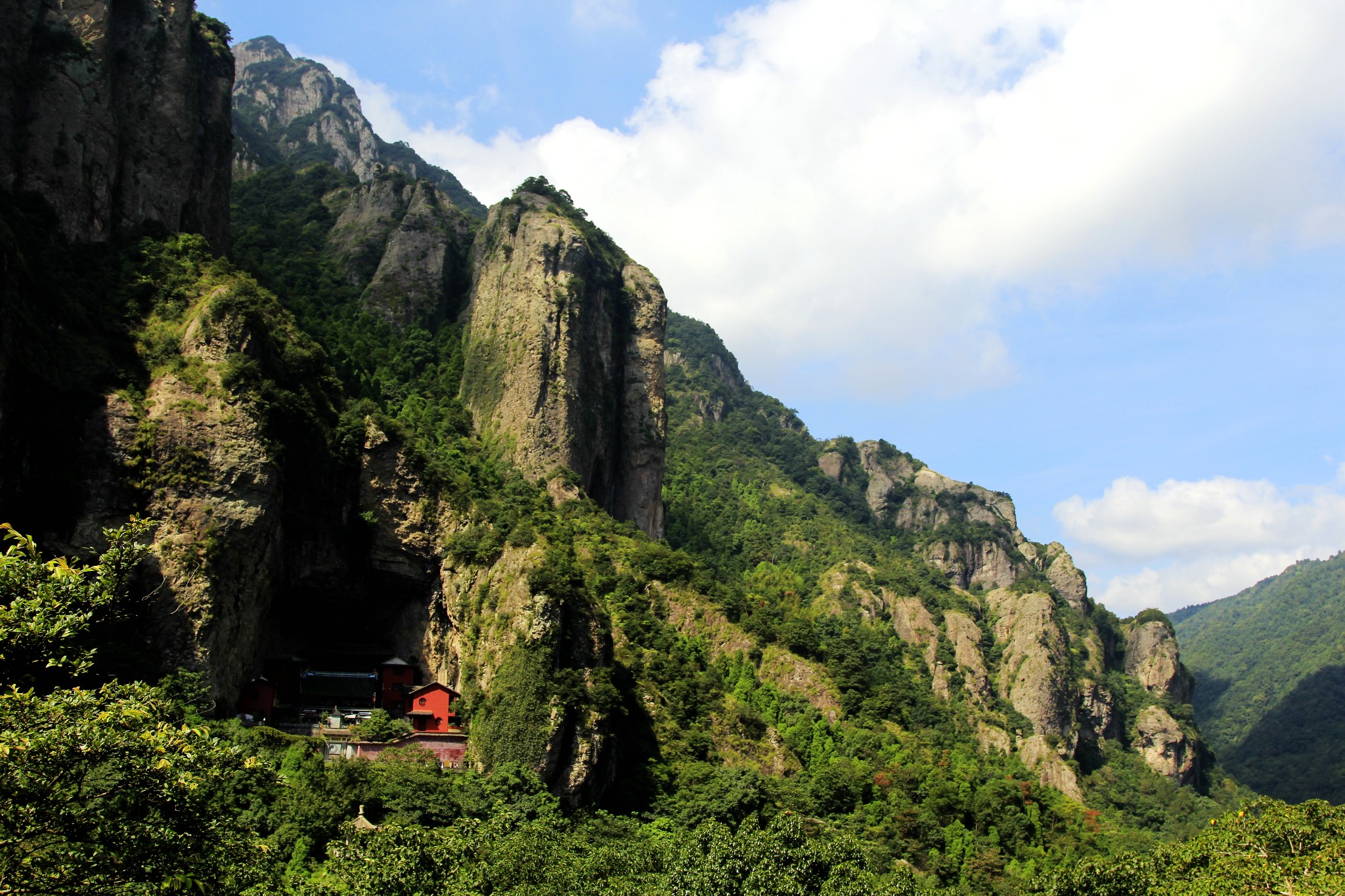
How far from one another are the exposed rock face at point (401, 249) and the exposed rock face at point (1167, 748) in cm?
10010

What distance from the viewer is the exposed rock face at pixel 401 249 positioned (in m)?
97.1

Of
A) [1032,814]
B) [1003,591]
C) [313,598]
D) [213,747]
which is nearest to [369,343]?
[313,598]

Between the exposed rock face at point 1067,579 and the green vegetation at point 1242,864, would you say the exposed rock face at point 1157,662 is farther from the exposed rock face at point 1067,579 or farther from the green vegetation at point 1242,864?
the green vegetation at point 1242,864

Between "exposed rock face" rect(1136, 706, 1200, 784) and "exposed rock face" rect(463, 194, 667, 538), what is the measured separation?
7126cm

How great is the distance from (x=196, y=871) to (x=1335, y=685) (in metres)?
182

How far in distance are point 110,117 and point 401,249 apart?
36646mm

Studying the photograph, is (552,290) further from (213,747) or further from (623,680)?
(213,747)

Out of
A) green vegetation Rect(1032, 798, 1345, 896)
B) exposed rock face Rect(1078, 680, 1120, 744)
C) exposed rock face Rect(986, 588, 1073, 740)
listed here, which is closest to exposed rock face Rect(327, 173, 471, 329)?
green vegetation Rect(1032, 798, 1345, 896)

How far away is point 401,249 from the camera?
100 meters

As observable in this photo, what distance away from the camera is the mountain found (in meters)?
46.7

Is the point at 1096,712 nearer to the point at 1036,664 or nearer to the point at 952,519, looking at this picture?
the point at 1036,664

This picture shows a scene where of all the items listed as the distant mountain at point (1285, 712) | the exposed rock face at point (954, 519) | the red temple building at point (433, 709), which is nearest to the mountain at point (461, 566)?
the red temple building at point (433, 709)

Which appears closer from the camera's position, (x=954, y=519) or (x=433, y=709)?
(x=433, y=709)

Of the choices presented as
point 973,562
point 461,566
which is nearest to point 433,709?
Result: point 461,566
